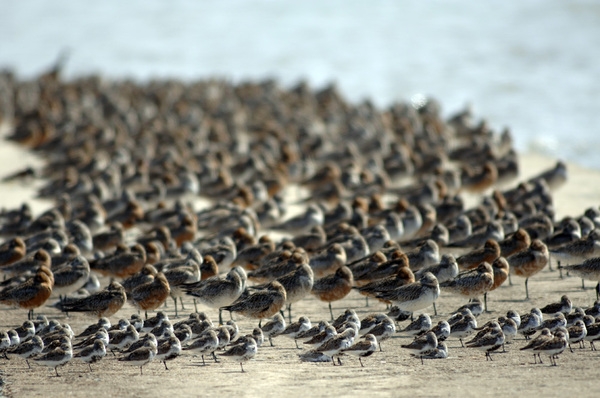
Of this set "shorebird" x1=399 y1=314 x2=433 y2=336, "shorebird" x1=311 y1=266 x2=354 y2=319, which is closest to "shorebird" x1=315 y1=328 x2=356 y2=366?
"shorebird" x1=399 y1=314 x2=433 y2=336

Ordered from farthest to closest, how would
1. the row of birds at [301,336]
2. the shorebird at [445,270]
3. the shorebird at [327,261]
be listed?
the shorebird at [327,261] → the shorebird at [445,270] → the row of birds at [301,336]

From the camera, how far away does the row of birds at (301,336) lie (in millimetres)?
10906

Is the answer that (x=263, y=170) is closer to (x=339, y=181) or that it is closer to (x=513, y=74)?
(x=339, y=181)

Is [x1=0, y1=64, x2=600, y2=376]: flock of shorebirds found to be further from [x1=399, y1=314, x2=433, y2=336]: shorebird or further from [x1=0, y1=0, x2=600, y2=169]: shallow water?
[x1=0, y1=0, x2=600, y2=169]: shallow water

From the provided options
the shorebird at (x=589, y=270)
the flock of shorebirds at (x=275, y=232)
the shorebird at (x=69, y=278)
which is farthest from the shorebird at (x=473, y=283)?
the shorebird at (x=69, y=278)

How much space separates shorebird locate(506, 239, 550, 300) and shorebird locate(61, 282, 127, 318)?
5269 millimetres

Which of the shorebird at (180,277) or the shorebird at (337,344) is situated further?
the shorebird at (180,277)

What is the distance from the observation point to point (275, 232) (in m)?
18.5

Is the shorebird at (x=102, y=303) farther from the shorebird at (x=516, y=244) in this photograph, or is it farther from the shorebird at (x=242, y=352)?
the shorebird at (x=516, y=244)

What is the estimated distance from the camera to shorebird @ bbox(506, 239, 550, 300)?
13.8m

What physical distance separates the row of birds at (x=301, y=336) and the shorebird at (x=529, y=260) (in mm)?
1621

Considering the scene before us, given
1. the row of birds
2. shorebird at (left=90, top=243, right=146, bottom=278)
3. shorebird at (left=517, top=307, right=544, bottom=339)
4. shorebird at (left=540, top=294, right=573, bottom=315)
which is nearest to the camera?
the row of birds

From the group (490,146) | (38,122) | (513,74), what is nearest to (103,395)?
(490,146)

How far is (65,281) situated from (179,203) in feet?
16.3
